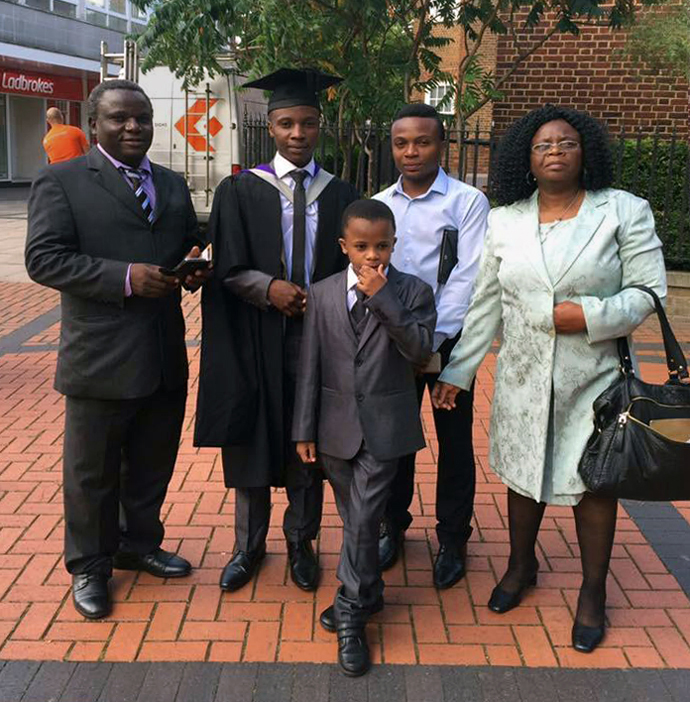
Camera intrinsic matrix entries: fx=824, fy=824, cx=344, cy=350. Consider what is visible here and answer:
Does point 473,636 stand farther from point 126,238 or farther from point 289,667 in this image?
point 126,238

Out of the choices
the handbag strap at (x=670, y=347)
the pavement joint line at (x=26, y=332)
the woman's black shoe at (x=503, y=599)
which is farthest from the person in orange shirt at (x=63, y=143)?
the handbag strap at (x=670, y=347)

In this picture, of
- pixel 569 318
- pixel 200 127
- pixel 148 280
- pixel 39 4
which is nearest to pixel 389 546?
pixel 569 318

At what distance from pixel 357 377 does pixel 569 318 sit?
0.76 meters

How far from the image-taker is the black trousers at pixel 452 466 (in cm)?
346

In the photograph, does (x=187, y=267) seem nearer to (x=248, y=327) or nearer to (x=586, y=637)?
(x=248, y=327)

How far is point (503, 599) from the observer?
3324mm

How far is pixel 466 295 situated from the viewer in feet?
10.8

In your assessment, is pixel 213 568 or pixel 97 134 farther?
pixel 213 568

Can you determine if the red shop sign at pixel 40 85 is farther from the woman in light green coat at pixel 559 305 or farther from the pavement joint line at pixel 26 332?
the woman in light green coat at pixel 559 305

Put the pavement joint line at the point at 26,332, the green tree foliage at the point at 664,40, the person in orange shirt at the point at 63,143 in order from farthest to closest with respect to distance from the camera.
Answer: the person in orange shirt at the point at 63,143
the green tree foliage at the point at 664,40
the pavement joint line at the point at 26,332

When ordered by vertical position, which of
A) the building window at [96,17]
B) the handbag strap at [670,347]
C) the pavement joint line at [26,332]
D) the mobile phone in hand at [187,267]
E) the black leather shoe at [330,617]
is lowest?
the black leather shoe at [330,617]

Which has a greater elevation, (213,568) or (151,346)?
(151,346)

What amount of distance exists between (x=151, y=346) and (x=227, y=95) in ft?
31.5

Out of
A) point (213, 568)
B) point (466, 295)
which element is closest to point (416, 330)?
point (466, 295)
